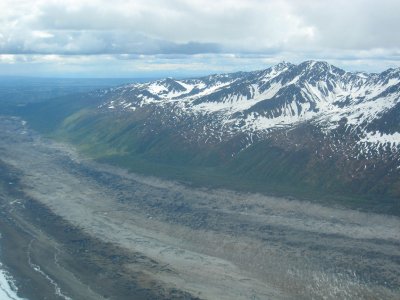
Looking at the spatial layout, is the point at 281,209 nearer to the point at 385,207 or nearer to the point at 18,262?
the point at 385,207

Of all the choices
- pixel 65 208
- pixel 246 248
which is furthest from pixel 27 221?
pixel 246 248

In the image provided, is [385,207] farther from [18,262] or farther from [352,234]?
[18,262]

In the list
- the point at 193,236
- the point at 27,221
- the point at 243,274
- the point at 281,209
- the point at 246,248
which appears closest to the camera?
the point at 243,274

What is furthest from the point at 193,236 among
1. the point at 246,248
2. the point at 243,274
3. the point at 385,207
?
the point at 385,207

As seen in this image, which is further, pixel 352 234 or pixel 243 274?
pixel 352 234

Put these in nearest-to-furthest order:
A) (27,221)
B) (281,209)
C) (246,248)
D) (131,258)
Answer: (131,258) < (246,248) < (27,221) < (281,209)

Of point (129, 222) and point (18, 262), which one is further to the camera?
point (129, 222)
